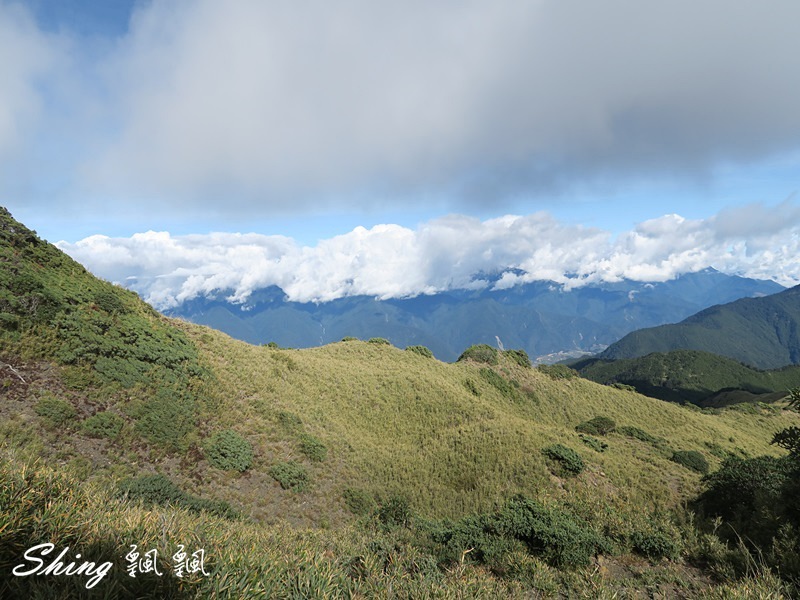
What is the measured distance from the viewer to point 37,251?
1928 centimetres

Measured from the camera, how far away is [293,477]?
15.5 meters

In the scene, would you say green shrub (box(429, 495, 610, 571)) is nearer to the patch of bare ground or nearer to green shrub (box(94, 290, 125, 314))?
the patch of bare ground

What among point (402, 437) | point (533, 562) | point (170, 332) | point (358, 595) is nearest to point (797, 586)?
point (533, 562)

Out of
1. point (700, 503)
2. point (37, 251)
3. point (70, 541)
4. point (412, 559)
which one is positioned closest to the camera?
point (70, 541)

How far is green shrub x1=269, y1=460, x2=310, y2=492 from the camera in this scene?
1506cm

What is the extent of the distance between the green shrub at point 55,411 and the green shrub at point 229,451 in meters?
4.79

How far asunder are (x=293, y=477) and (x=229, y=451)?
3011 mm

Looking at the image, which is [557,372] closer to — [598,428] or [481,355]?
[481,355]

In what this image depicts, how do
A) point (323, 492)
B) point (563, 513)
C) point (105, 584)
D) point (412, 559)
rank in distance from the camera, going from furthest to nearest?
point (323, 492) < point (563, 513) < point (412, 559) < point (105, 584)

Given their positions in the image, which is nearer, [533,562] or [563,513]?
[533,562]

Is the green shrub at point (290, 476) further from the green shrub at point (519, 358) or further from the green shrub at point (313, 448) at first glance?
the green shrub at point (519, 358)

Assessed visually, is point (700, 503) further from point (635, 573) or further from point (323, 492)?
point (323, 492)

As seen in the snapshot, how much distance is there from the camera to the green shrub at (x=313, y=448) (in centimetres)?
1765

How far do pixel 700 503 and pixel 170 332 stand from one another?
1084 inches
